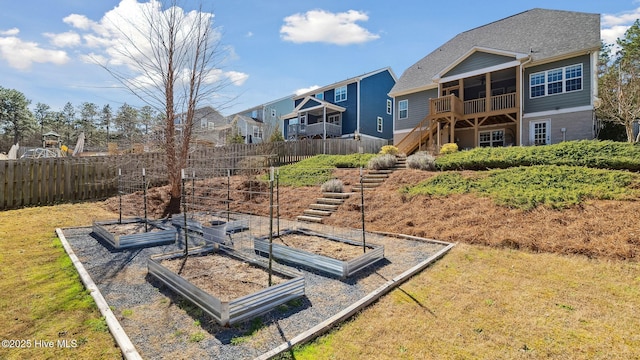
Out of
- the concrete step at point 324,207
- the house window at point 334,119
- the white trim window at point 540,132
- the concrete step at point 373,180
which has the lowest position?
the concrete step at point 324,207

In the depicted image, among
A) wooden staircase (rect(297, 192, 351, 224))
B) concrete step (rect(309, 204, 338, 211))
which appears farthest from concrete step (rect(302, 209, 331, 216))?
concrete step (rect(309, 204, 338, 211))

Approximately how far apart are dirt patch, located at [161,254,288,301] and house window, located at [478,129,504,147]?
18.5 m

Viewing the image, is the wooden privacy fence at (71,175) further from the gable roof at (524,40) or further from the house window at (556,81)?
the house window at (556,81)

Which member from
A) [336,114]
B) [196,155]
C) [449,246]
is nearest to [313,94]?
[336,114]

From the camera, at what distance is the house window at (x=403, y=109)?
70.3 ft

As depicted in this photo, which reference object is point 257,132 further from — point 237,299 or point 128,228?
point 237,299

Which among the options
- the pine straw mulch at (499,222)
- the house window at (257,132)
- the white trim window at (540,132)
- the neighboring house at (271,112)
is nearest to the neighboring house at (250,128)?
the house window at (257,132)

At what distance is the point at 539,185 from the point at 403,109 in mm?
14623

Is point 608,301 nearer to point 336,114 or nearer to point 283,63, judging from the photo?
point 283,63

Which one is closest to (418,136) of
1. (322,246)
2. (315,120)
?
(315,120)

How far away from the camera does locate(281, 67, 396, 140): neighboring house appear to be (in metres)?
26.7

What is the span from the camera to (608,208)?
6367 millimetres

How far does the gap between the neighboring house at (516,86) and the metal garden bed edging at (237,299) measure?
15.2 m

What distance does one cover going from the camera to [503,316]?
351 centimetres
